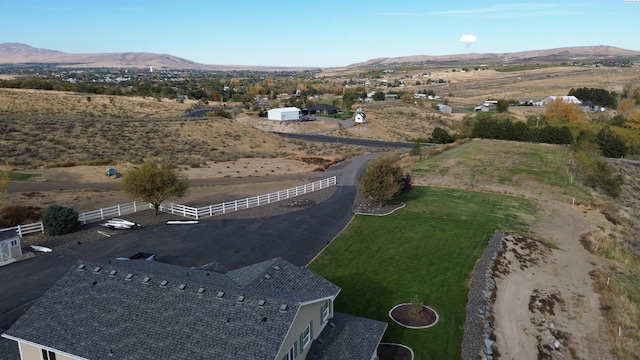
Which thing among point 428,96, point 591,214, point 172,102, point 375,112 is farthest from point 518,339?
point 428,96

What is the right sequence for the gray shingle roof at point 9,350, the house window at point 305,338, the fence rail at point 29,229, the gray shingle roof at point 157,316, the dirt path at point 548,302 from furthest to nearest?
1. the fence rail at point 29,229
2. the dirt path at point 548,302
3. the gray shingle roof at point 9,350
4. the house window at point 305,338
5. the gray shingle roof at point 157,316

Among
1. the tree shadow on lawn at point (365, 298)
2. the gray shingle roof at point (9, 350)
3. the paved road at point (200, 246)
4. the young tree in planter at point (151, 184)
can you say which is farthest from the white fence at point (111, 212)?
the tree shadow on lawn at point (365, 298)

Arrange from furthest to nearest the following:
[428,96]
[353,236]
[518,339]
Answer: [428,96], [353,236], [518,339]

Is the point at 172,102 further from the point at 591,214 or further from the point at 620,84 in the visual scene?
the point at 620,84

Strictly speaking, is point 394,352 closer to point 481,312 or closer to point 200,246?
point 481,312

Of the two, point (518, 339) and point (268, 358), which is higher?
point (268, 358)

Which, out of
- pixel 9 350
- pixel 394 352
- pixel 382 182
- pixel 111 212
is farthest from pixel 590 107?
pixel 9 350

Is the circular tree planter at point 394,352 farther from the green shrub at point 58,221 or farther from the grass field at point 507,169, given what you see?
the grass field at point 507,169
